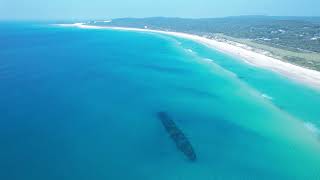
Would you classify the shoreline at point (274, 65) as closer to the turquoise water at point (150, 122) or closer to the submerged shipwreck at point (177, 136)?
the turquoise water at point (150, 122)

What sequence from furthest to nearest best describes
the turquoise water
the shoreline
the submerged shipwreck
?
the shoreline < the submerged shipwreck < the turquoise water

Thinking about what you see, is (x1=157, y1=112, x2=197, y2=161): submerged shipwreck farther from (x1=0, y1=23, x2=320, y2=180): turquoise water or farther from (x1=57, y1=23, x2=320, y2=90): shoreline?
(x1=57, y1=23, x2=320, y2=90): shoreline

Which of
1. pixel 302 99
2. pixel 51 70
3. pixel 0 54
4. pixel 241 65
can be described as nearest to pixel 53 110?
pixel 51 70

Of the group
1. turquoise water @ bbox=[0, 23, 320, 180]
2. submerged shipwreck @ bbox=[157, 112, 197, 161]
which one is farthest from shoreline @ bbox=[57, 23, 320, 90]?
submerged shipwreck @ bbox=[157, 112, 197, 161]

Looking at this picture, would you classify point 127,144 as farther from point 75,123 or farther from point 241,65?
point 241,65

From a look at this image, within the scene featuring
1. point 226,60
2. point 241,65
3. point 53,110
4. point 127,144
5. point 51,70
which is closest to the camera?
point 127,144
